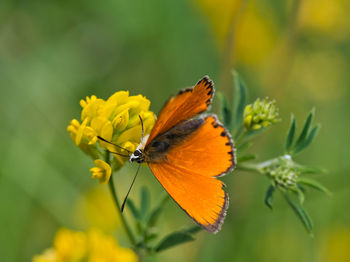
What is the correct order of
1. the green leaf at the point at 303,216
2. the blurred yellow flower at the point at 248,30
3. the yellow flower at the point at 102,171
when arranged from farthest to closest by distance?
the blurred yellow flower at the point at 248,30
the green leaf at the point at 303,216
the yellow flower at the point at 102,171

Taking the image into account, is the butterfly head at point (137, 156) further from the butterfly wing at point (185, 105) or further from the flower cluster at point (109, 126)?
the butterfly wing at point (185, 105)


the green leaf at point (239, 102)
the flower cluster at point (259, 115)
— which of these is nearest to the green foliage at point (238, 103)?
the green leaf at point (239, 102)

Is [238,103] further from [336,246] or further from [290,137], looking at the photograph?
[336,246]

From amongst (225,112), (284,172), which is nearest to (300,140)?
(284,172)

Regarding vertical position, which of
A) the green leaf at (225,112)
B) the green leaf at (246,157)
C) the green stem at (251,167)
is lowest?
the green stem at (251,167)

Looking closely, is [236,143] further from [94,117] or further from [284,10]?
[284,10]

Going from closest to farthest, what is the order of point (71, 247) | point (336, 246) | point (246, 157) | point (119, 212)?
point (246, 157) < point (119, 212) < point (71, 247) < point (336, 246)

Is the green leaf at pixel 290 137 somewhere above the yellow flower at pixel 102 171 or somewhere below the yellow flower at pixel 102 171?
below
